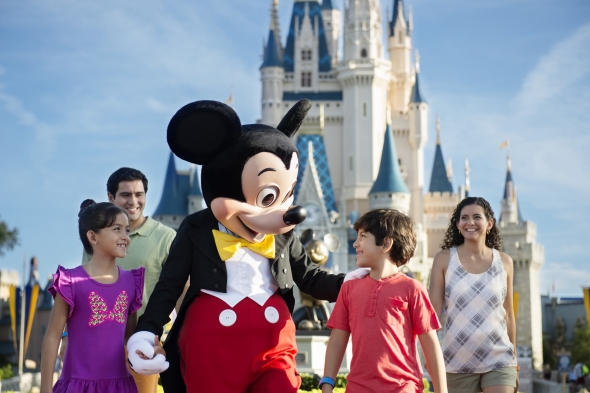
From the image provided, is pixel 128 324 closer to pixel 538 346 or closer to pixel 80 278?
pixel 80 278

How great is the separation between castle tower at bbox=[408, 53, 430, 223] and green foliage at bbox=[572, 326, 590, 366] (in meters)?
11.3

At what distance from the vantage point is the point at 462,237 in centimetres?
513

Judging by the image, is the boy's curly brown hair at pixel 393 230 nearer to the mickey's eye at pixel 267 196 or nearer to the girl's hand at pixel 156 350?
the mickey's eye at pixel 267 196

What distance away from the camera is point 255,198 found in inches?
167

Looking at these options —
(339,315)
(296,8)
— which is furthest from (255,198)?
(296,8)

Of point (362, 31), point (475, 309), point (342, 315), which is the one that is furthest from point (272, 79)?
point (342, 315)

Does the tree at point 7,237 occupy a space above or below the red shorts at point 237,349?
above

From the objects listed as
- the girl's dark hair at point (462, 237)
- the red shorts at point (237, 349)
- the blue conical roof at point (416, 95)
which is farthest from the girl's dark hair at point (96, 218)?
the blue conical roof at point (416, 95)

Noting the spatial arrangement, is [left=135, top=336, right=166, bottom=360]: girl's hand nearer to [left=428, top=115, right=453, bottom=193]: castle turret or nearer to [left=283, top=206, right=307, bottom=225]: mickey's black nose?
[left=283, top=206, right=307, bottom=225]: mickey's black nose

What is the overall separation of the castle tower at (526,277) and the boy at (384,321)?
38.3 metres

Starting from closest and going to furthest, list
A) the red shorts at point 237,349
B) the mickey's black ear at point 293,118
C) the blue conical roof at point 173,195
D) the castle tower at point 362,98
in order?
the red shorts at point 237,349, the mickey's black ear at point 293,118, the blue conical roof at point 173,195, the castle tower at point 362,98

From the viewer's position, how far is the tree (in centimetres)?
4194

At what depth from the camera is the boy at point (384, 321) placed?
3.92m

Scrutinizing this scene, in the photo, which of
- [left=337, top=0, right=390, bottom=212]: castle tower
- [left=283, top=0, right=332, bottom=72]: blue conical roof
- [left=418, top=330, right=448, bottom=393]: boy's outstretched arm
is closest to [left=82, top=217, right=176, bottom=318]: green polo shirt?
[left=418, top=330, right=448, bottom=393]: boy's outstretched arm
